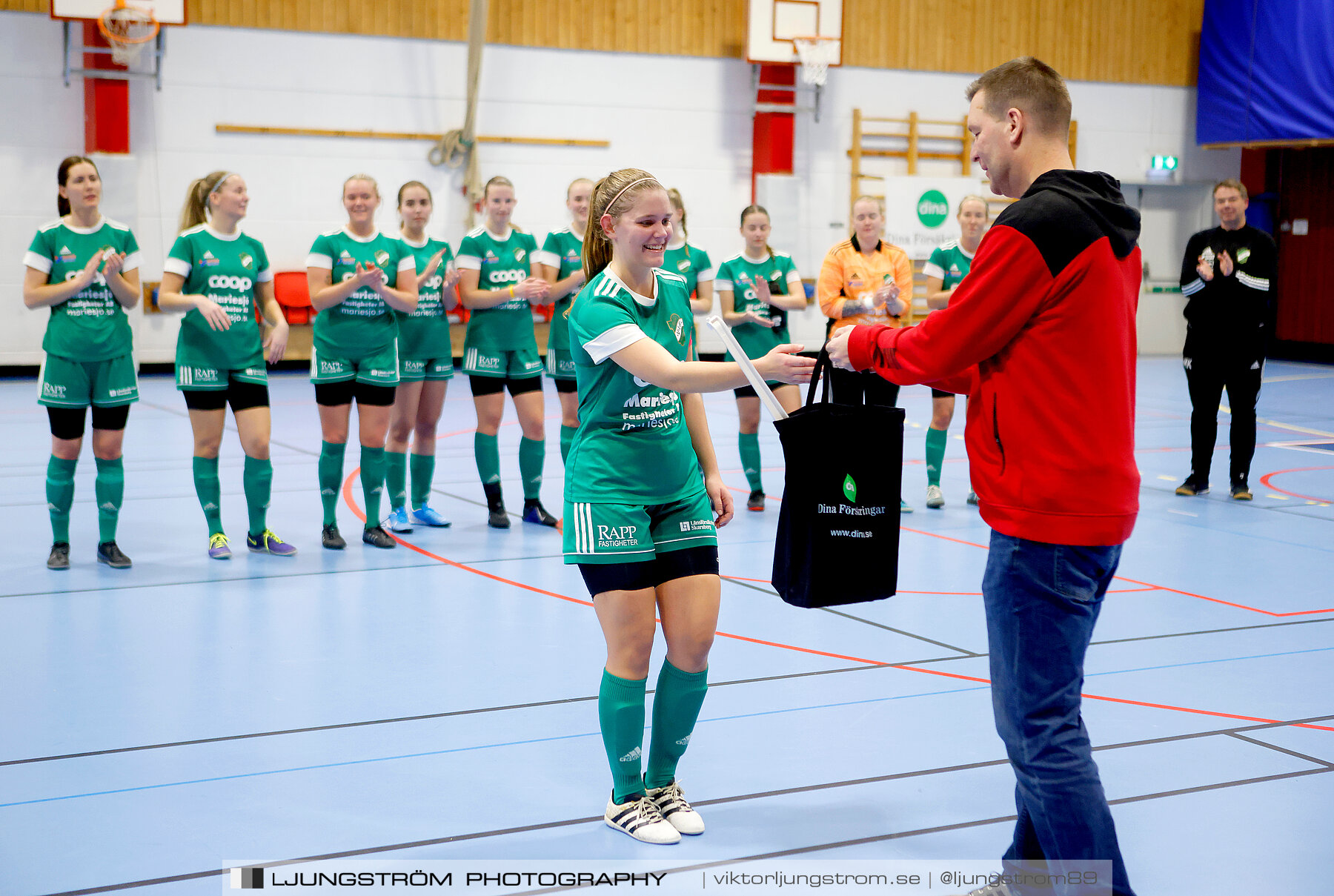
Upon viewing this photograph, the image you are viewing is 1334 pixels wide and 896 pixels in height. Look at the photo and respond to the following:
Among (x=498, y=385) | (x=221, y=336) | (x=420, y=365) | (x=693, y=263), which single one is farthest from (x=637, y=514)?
(x=693, y=263)

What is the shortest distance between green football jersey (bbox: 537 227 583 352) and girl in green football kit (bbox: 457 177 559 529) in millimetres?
129

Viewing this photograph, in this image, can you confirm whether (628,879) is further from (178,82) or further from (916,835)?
(178,82)

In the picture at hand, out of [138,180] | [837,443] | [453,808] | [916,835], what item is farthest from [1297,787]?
[138,180]

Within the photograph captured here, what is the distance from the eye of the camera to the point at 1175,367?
18.2m

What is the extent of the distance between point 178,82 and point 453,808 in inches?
524

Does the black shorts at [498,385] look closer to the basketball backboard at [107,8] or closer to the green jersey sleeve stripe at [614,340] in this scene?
the green jersey sleeve stripe at [614,340]

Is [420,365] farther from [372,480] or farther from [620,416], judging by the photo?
[620,416]

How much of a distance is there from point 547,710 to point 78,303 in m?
3.51

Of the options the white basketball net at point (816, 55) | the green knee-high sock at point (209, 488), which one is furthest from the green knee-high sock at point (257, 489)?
the white basketball net at point (816, 55)

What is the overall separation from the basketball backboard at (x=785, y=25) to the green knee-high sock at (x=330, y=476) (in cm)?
1143

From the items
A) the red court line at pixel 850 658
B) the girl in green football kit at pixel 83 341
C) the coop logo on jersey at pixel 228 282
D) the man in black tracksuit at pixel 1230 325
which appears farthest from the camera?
the man in black tracksuit at pixel 1230 325

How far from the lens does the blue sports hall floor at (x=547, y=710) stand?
128 inches

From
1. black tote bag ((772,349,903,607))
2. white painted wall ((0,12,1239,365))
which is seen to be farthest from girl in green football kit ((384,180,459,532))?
white painted wall ((0,12,1239,365))

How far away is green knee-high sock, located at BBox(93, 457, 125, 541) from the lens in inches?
247
